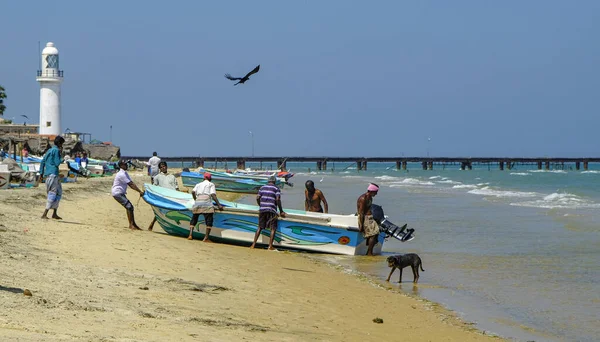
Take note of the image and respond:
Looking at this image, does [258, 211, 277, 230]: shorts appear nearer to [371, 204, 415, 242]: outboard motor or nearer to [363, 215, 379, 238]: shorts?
[363, 215, 379, 238]: shorts

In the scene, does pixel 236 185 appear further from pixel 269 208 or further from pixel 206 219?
pixel 269 208

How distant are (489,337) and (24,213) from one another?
30.5ft

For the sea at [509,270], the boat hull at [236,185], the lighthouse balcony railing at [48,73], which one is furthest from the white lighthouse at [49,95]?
the sea at [509,270]

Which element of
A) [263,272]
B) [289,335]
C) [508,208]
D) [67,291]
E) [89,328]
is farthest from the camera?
[508,208]

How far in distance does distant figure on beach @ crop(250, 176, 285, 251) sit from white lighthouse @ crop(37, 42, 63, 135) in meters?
39.6

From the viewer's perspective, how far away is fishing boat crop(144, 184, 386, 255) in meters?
15.0

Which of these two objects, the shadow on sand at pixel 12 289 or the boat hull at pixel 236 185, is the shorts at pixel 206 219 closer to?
the shadow on sand at pixel 12 289

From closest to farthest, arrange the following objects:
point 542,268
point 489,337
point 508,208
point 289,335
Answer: point 289,335
point 489,337
point 542,268
point 508,208

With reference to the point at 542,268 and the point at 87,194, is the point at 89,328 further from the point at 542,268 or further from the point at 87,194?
the point at 87,194

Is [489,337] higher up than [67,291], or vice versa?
[67,291]

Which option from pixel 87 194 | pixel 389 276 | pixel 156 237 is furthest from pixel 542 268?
pixel 87 194

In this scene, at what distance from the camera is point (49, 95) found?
171 ft

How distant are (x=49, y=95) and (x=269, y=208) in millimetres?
40788

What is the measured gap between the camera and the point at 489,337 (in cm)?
856
